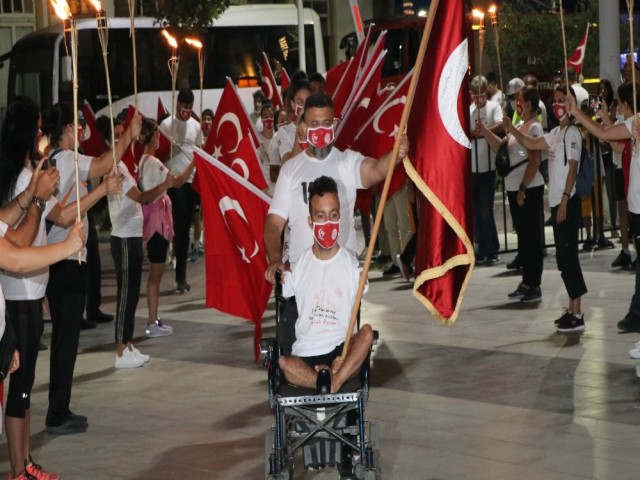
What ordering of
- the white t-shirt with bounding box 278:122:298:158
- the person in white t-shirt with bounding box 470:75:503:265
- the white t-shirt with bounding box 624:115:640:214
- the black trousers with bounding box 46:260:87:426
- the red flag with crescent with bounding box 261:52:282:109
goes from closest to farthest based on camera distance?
the black trousers with bounding box 46:260:87:426 < the white t-shirt with bounding box 624:115:640:214 < the white t-shirt with bounding box 278:122:298:158 < the person in white t-shirt with bounding box 470:75:503:265 < the red flag with crescent with bounding box 261:52:282:109

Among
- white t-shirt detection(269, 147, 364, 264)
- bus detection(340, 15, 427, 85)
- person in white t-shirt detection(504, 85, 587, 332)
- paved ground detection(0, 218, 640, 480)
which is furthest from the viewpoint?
bus detection(340, 15, 427, 85)

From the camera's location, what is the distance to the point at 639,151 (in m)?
9.75

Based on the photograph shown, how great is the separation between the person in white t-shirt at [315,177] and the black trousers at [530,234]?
17.1 feet

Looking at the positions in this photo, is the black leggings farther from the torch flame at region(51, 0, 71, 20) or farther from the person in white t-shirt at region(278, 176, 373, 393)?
the torch flame at region(51, 0, 71, 20)

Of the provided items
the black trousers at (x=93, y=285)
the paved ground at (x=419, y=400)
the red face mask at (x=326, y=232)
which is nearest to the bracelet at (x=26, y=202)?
the red face mask at (x=326, y=232)

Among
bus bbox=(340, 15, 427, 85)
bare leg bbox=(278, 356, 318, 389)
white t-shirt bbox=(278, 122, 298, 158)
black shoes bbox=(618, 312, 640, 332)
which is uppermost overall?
bus bbox=(340, 15, 427, 85)

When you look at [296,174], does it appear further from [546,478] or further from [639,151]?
[639,151]

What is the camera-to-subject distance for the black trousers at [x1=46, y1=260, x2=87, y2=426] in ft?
27.4

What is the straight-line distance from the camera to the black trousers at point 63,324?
8.35 m

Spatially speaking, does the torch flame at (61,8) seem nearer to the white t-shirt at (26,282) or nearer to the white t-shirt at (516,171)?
the white t-shirt at (26,282)

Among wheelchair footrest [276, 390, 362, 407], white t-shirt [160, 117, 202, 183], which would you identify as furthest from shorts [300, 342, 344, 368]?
white t-shirt [160, 117, 202, 183]

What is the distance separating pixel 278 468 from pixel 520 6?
30203 millimetres

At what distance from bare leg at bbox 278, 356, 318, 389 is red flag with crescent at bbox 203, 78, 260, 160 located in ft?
15.7

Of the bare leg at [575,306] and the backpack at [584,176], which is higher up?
the backpack at [584,176]
